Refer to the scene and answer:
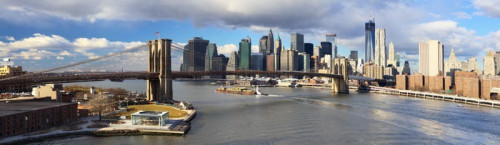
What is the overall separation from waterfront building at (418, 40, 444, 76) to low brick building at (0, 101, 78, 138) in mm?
164554

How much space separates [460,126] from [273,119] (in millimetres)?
15074

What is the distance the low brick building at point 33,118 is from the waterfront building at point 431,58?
165 metres

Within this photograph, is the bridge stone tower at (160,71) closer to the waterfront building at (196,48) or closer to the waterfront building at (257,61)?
the waterfront building at (196,48)

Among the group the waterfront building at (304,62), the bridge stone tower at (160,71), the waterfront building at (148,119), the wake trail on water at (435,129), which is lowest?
the wake trail on water at (435,129)

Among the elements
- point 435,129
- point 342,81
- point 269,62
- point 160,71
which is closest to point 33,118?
point 160,71

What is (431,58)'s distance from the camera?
161500mm

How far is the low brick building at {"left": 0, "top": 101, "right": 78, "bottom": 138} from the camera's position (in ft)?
58.6

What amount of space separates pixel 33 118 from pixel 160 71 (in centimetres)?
1754

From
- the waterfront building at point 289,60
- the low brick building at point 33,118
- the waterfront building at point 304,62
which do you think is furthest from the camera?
the waterfront building at point 304,62

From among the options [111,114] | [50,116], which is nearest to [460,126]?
[111,114]

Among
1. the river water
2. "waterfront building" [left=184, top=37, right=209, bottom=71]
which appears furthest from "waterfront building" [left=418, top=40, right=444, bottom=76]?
the river water

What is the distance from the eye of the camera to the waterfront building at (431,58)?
157375 mm

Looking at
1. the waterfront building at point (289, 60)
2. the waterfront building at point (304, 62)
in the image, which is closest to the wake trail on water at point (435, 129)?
the waterfront building at point (289, 60)

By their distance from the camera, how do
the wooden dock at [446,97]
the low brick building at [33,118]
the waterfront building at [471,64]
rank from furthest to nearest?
the waterfront building at [471,64] → the wooden dock at [446,97] → the low brick building at [33,118]
